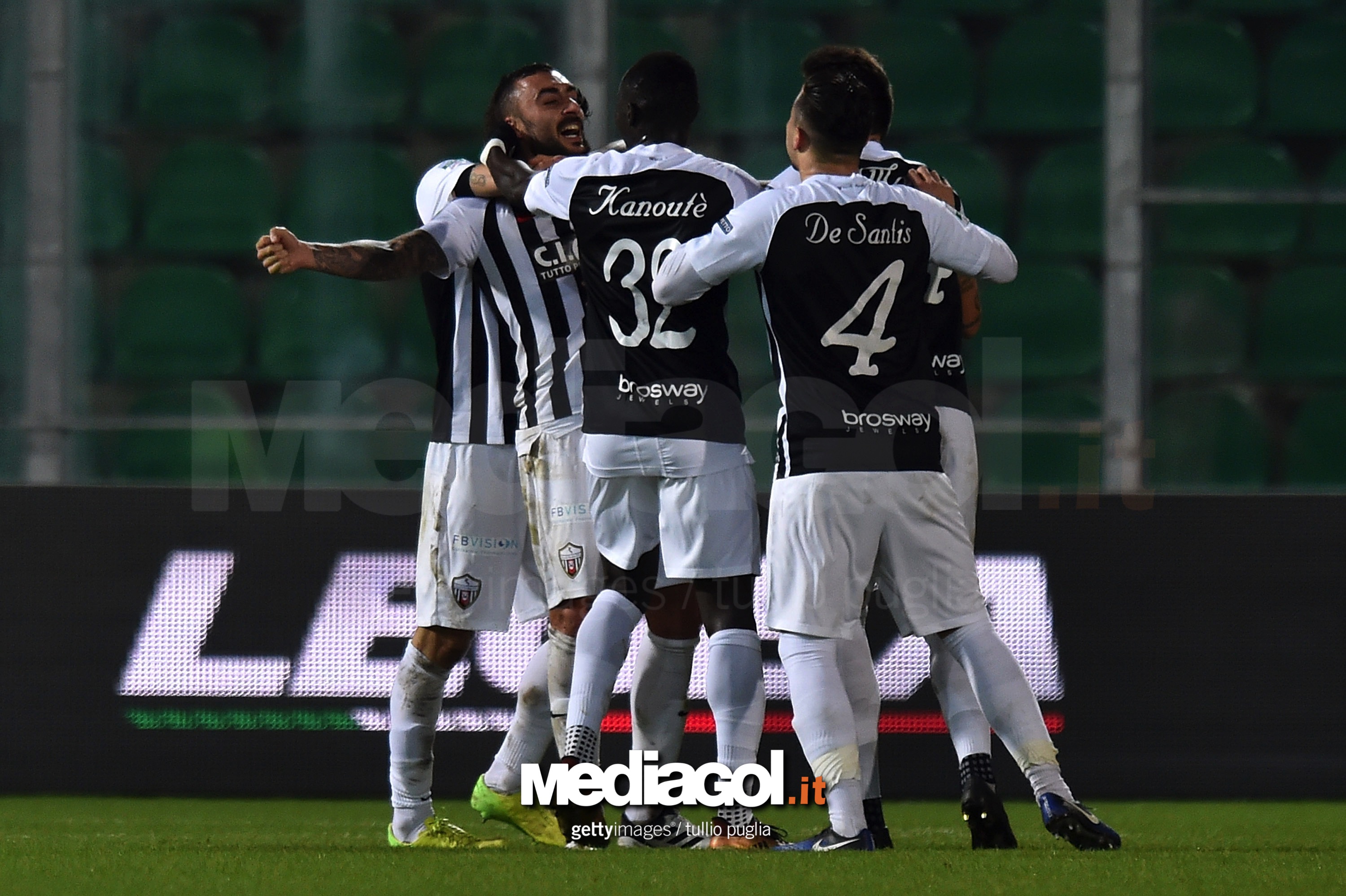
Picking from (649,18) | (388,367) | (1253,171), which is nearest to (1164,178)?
(1253,171)

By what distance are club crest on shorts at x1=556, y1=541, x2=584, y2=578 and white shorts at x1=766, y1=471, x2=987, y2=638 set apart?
662mm

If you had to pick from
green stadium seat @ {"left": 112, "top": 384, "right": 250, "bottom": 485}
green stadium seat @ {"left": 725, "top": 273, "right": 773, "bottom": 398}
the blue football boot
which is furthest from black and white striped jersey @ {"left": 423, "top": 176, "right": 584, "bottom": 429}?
green stadium seat @ {"left": 112, "top": 384, "right": 250, "bottom": 485}

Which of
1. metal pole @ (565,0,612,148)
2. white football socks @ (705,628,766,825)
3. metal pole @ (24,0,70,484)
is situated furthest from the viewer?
metal pole @ (24,0,70,484)

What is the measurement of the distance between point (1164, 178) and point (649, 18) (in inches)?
78.8

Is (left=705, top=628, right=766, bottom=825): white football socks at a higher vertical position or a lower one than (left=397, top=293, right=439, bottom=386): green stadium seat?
lower

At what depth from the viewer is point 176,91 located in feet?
24.2

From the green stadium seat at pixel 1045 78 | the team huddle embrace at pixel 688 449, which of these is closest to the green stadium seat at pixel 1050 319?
the green stadium seat at pixel 1045 78

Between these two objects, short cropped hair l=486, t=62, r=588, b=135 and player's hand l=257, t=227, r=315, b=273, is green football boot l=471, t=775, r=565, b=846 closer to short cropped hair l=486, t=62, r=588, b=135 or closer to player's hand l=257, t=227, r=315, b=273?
player's hand l=257, t=227, r=315, b=273

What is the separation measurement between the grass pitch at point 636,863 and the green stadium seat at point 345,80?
2.80 m

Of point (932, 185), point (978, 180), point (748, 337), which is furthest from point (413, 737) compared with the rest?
point (978, 180)

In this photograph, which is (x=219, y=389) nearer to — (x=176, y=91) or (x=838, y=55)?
(x=176, y=91)

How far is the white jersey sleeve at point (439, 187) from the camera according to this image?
5.18 m

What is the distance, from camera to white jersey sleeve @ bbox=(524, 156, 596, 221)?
465cm

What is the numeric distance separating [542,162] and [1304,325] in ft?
11.0
